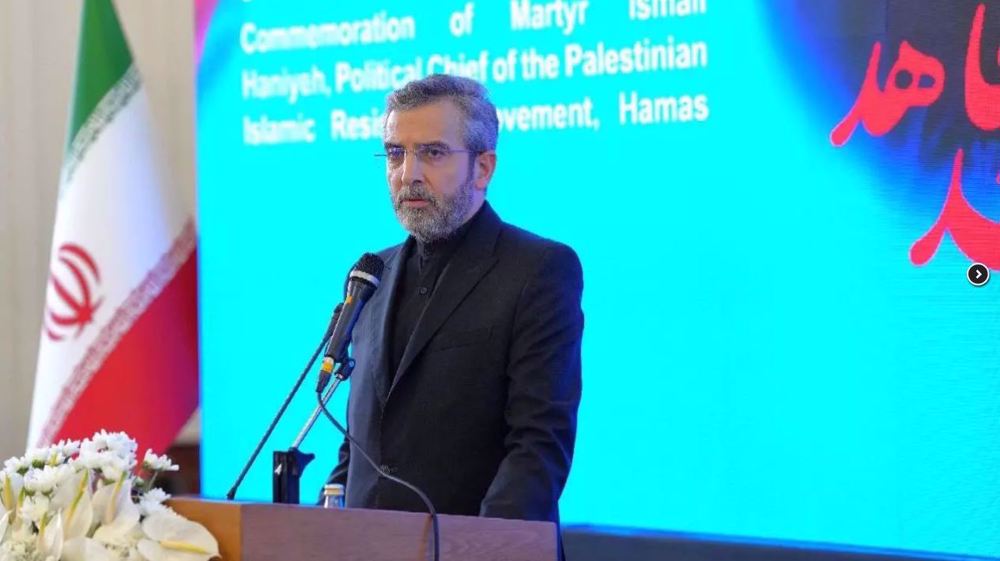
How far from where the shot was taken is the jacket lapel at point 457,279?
262cm

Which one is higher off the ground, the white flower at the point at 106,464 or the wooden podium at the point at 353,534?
the white flower at the point at 106,464

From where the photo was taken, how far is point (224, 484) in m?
4.65

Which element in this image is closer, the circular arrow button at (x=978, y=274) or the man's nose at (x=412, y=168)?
the man's nose at (x=412, y=168)

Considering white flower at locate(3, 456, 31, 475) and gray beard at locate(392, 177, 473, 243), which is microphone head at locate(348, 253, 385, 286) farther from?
white flower at locate(3, 456, 31, 475)

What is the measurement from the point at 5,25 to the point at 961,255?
3621mm

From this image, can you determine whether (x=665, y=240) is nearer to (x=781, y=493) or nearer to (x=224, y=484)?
(x=781, y=493)

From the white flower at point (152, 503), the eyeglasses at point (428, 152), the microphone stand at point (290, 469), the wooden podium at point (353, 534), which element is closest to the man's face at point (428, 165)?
the eyeglasses at point (428, 152)

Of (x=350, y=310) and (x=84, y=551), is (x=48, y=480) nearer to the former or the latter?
(x=84, y=551)

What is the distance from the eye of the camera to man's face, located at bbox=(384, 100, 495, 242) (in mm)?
2605

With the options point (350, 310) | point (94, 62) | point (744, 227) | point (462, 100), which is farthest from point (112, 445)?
point (94, 62)

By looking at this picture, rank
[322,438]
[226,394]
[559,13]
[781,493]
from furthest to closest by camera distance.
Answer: [226,394]
[322,438]
[559,13]
[781,493]

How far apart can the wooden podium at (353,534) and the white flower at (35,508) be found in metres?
0.16

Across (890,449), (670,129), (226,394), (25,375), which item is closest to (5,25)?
(25,375)

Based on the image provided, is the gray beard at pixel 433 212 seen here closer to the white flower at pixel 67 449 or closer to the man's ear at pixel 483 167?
the man's ear at pixel 483 167
